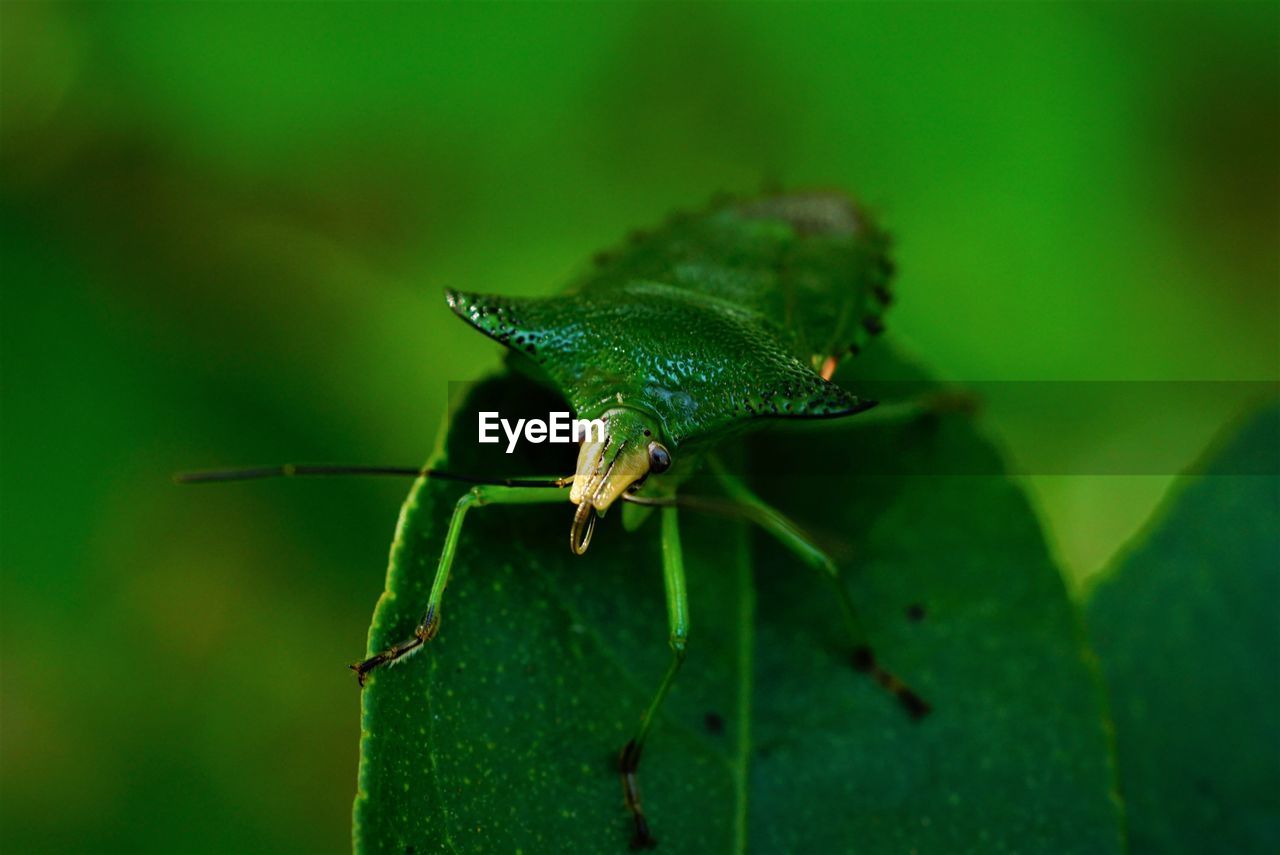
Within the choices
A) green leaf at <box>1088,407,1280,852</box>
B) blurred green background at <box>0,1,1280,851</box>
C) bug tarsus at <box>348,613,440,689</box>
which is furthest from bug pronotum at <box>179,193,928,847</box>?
blurred green background at <box>0,1,1280,851</box>

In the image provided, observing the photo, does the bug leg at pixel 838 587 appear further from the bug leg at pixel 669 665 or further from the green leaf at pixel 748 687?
the bug leg at pixel 669 665

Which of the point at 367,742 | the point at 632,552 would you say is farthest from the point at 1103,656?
the point at 367,742

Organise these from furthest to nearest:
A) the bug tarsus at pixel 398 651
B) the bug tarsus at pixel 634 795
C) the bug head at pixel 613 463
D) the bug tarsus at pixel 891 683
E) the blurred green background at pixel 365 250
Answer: the blurred green background at pixel 365 250, the bug tarsus at pixel 891 683, the bug head at pixel 613 463, the bug tarsus at pixel 634 795, the bug tarsus at pixel 398 651

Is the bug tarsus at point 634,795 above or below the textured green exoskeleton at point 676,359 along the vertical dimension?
below

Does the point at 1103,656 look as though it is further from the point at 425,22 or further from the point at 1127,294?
Answer: the point at 425,22

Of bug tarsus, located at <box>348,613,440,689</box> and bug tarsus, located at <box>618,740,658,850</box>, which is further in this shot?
bug tarsus, located at <box>618,740,658,850</box>

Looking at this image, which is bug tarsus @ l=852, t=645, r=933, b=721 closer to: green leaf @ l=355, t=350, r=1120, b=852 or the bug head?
green leaf @ l=355, t=350, r=1120, b=852

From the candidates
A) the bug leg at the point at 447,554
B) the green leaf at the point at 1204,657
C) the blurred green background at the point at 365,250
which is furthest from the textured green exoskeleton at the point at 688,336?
the blurred green background at the point at 365,250

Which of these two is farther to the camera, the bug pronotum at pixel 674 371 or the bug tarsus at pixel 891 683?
the bug tarsus at pixel 891 683
